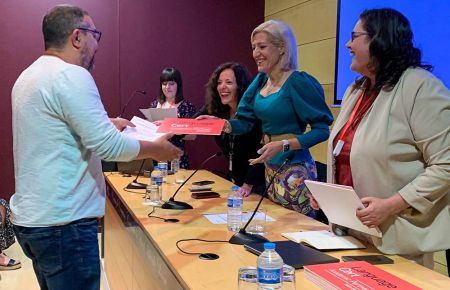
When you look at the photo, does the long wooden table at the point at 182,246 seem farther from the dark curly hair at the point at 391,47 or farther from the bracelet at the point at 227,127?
the dark curly hair at the point at 391,47

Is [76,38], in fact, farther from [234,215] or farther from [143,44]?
[143,44]

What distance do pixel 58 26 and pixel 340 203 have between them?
4.02 feet

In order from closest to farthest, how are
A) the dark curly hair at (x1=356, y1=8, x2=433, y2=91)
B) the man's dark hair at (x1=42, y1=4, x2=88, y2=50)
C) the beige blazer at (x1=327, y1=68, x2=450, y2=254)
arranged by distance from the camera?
1. the beige blazer at (x1=327, y1=68, x2=450, y2=254)
2. the dark curly hair at (x1=356, y1=8, x2=433, y2=91)
3. the man's dark hair at (x1=42, y1=4, x2=88, y2=50)

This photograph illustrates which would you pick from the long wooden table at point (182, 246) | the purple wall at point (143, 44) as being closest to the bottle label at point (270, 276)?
the long wooden table at point (182, 246)

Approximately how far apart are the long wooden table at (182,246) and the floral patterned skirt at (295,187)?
7 cm

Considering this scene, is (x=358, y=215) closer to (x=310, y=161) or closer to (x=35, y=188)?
(x=310, y=161)

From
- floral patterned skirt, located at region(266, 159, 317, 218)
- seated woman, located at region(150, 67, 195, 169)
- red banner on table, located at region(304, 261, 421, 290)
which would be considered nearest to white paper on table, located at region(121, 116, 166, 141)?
floral patterned skirt, located at region(266, 159, 317, 218)

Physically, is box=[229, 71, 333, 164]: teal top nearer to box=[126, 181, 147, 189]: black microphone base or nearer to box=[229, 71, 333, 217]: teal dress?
box=[229, 71, 333, 217]: teal dress

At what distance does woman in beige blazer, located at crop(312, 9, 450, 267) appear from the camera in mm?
1555

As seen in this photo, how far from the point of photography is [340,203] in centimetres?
167

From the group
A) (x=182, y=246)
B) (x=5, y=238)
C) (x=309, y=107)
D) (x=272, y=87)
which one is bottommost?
(x=5, y=238)

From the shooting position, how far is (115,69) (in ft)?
17.6

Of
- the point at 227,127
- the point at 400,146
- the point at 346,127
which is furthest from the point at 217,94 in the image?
the point at 400,146

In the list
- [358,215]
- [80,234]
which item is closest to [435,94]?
[358,215]
